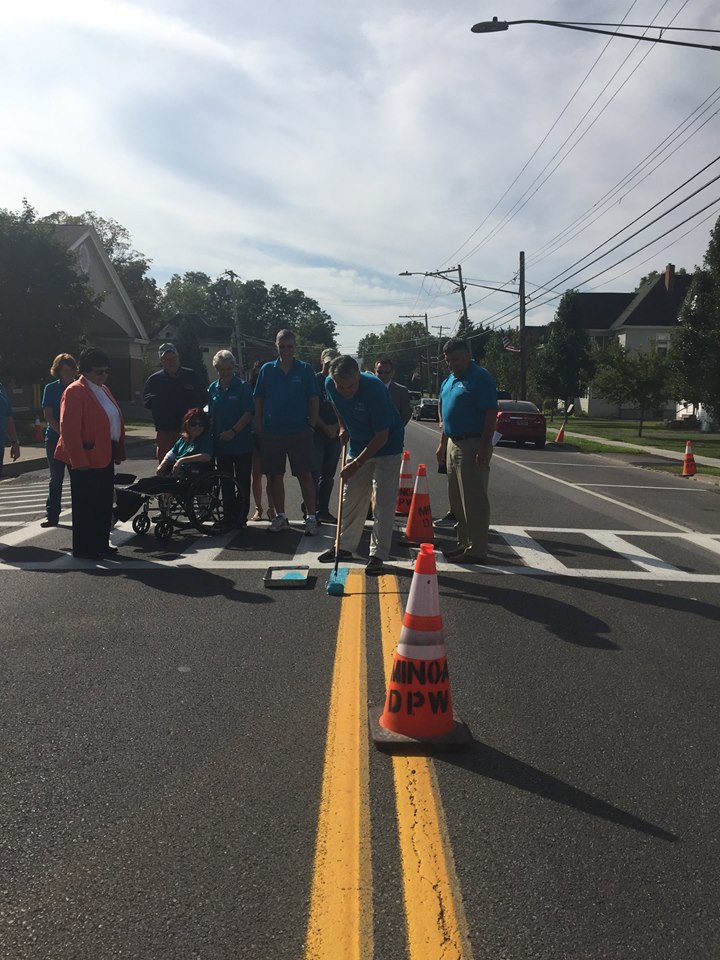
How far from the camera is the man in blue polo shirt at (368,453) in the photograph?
271 inches

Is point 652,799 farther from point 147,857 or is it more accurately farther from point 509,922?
point 147,857

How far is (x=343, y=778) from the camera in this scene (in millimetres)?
3387

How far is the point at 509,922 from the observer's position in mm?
2475

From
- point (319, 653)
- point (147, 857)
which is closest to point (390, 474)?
point (319, 653)

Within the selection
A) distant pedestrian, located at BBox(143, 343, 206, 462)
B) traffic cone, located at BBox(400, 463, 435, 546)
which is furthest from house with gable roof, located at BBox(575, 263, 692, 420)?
traffic cone, located at BBox(400, 463, 435, 546)

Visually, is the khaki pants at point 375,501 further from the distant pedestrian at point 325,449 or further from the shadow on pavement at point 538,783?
the shadow on pavement at point 538,783

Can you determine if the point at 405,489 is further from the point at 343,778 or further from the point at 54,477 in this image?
the point at 343,778

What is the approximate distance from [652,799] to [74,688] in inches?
114

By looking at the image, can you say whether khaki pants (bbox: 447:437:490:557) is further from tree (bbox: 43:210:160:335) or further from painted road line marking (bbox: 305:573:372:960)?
tree (bbox: 43:210:160:335)

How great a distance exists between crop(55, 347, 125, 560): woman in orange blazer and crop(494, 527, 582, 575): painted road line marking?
4.02 m

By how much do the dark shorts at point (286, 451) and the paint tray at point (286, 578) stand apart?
1.96 m

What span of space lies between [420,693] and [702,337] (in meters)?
25.6

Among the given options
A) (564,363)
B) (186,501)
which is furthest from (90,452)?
(564,363)

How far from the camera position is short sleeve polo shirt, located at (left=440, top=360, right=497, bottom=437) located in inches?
295
